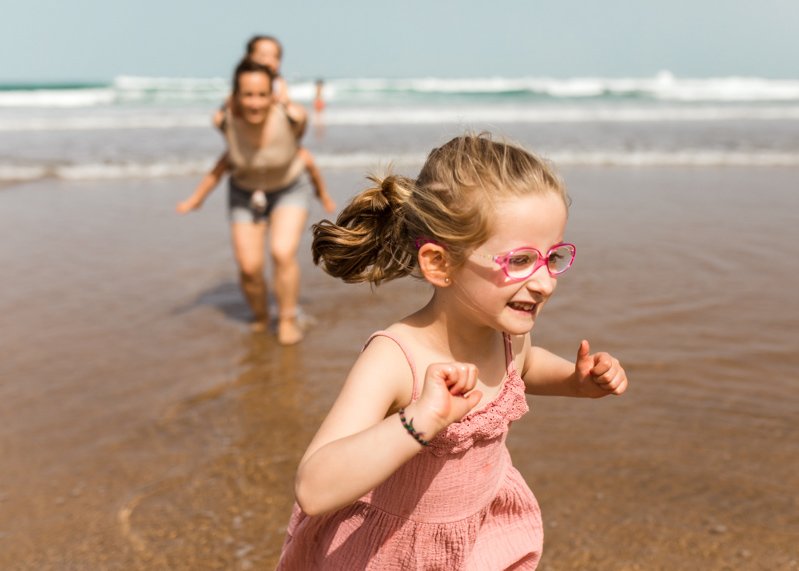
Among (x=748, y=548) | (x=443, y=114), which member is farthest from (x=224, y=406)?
(x=443, y=114)

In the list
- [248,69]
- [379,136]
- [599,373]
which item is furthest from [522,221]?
[379,136]

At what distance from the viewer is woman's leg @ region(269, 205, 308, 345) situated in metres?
5.05

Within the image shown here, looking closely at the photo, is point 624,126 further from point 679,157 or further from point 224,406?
point 224,406

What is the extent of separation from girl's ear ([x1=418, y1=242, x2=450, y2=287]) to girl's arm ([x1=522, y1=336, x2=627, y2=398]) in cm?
37

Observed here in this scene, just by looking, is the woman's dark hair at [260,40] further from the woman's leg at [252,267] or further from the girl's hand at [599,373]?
the girl's hand at [599,373]

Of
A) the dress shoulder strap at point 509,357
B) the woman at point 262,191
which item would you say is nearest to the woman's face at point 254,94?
the woman at point 262,191

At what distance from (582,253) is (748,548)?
4106 mm

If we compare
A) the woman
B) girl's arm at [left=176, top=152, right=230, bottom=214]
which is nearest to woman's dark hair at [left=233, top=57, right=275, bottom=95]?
the woman

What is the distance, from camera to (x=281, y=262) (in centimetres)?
521

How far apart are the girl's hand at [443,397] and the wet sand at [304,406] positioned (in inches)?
55.4

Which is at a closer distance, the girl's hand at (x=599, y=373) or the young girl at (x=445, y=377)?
the young girl at (x=445, y=377)

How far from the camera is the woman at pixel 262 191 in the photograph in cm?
515

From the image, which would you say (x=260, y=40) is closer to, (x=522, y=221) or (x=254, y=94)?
(x=254, y=94)

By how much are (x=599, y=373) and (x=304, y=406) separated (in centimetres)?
219
